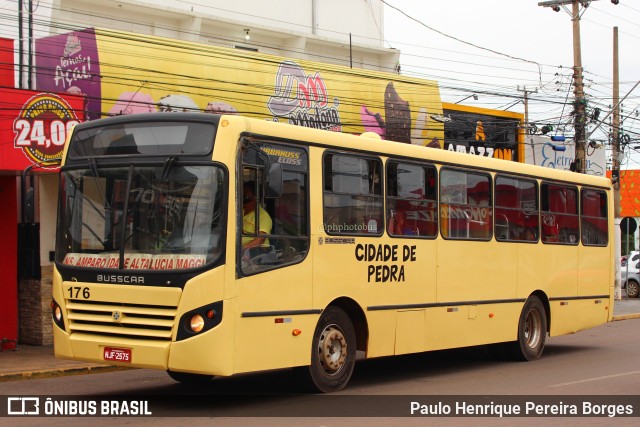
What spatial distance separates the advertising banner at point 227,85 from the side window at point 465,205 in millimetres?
8025

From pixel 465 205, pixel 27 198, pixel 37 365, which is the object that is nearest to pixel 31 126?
pixel 27 198

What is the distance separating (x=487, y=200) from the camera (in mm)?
14062

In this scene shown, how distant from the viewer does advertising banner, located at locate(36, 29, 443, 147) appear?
61.8 ft

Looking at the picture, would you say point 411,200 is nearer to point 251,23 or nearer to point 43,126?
point 43,126

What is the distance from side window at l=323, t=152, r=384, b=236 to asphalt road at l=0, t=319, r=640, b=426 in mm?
2054

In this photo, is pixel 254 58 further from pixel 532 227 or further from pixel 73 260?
pixel 73 260

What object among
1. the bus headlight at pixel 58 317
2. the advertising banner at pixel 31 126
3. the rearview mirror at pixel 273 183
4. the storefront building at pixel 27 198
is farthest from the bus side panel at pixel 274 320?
the storefront building at pixel 27 198

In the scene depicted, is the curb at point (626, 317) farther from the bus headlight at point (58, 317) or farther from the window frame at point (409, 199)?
the bus headlight at point (58, 317)

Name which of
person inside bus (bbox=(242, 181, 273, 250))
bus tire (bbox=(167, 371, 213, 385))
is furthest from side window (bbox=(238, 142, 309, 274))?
bus tire (bbox=(167, 371, 213, 385))

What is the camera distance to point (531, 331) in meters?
15.4

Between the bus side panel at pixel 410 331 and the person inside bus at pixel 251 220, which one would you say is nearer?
the person inside bus at pixel 251 220

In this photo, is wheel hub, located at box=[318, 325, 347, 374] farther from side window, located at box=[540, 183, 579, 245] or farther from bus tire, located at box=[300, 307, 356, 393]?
side window, located at box=[540, 183, 579, 245]

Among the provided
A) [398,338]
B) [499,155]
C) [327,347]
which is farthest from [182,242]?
[499,155]

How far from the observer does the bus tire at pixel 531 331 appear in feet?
49.1
